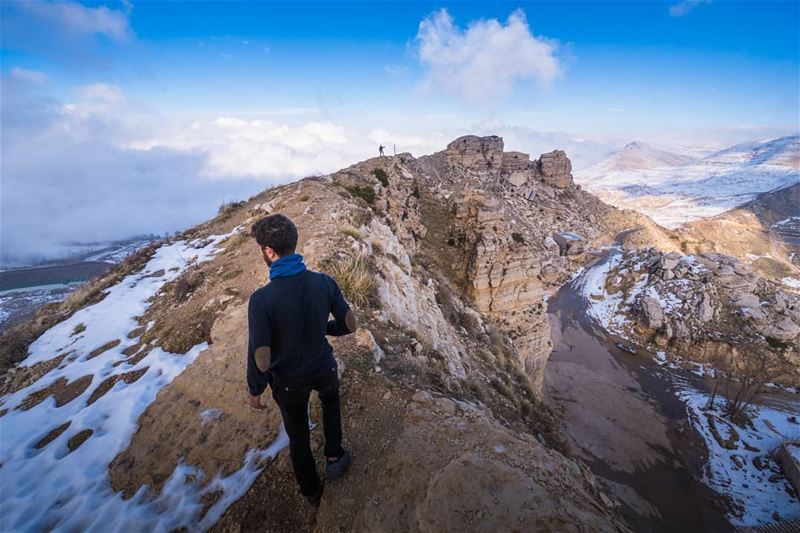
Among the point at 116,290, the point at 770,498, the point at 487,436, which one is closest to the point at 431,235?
the point at 116,290

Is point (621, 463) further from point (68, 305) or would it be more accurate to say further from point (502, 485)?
point (68, 305)

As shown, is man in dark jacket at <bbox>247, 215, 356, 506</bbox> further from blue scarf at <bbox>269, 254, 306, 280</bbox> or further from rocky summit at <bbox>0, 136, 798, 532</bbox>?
rocky summit at <bbox>0, 136, 798, 532</bbox>

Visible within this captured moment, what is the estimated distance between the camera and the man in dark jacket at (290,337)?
7.88ft

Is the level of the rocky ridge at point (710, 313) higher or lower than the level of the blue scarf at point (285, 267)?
lower

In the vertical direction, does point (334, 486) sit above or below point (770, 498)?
above

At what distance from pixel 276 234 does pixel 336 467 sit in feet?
7.14

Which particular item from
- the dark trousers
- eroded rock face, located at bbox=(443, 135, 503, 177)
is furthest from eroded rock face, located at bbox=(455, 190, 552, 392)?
eroded rock face, located at bbox=(443, 135, 503, 177)

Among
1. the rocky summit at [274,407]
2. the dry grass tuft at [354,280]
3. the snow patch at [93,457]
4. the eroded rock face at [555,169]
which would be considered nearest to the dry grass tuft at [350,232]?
the rocky summit at [274,407]

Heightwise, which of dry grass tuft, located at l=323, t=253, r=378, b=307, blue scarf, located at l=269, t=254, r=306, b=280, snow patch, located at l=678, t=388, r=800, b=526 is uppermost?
blue scarf, located at l=269, t=254, r=306, b=280

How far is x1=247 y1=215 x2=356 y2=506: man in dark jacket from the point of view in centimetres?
240

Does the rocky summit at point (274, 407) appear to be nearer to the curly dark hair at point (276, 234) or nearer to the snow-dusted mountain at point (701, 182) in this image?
the curly dark hair at point (276, 234)

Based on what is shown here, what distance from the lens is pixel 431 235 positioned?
17469 mm

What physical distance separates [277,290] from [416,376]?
2.73 meters

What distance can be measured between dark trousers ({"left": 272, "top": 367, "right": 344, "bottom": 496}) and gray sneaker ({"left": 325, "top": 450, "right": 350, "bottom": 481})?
0.21 ft
